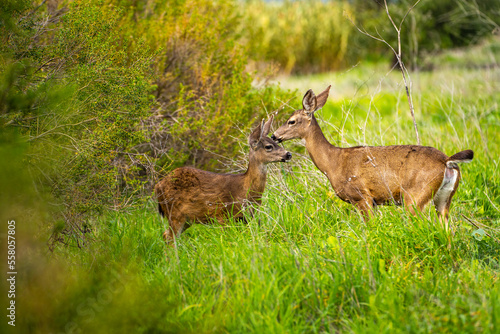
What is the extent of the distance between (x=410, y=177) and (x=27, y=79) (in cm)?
335

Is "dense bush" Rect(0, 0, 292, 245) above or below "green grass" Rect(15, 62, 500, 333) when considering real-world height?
above

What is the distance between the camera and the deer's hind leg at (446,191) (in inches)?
186

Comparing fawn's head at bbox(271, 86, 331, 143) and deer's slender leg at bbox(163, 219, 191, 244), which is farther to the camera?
fawn's head at bbox(271, 86, 331, 143)

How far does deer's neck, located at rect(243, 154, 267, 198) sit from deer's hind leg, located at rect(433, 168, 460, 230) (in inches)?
65.7

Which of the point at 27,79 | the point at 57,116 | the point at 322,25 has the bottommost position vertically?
the point at 322,25

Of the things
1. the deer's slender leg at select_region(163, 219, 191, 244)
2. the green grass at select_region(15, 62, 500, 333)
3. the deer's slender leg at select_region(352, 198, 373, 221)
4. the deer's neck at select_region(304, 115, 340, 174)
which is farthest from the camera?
the deer's neck at select_region(304, 115, 340, 174)

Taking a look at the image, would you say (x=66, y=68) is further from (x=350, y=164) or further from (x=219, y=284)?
(x=350, y=164)

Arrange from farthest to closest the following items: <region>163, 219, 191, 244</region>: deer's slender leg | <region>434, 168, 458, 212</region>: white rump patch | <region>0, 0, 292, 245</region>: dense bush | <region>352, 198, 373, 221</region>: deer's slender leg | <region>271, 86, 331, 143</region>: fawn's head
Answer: <region>271, 86, 331, 143</region>: fawn's head
<region>163, 219, 191, 244</region>: deer's slender leg
<region>352, 198, 373, 221</region>: deer's slender leg
<region>434, 168, 458, 212</region>: white rump patch
<region>0, 0, 292, 245</region>: dense bush

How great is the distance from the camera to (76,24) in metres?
4.47

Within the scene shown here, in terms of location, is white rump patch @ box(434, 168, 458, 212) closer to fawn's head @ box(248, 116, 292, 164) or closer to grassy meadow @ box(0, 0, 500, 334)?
grassy meadow @ box(0, 0, 500, 334)

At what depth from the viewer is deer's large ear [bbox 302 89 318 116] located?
221 inches

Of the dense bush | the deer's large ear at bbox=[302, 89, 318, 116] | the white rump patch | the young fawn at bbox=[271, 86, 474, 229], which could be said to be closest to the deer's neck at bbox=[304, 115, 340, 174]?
the young fawn at bbox=[271, 86, 474, 229]

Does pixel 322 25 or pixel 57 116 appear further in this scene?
pixel 322 25

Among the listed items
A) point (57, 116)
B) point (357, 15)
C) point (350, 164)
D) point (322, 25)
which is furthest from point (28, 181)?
point (322, 25)
